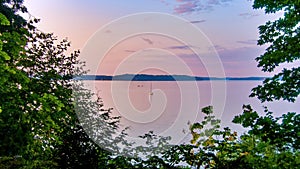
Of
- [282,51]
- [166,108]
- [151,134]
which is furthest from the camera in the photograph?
[166,108]

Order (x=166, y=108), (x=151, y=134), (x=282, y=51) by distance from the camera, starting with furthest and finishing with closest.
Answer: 1. (x=166, y=108)
2. (x=151, y=134)
3. (x=282, y=51)

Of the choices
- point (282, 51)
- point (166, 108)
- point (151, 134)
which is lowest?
point (151, 134)

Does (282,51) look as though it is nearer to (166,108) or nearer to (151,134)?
(151,134)

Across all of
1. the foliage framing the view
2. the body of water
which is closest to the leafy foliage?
the foliage framing the view

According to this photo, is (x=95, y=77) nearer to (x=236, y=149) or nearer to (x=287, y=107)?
(x=236, y=149)

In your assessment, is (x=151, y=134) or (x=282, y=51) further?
(x=151, y=134)

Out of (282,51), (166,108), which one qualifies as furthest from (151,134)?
(282,51)

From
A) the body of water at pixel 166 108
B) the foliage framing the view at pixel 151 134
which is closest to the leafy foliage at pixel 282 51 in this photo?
the foliage framing the view at pixel 151 134

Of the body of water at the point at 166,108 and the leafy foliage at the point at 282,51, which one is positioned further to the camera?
the body of water at the point at 166,108

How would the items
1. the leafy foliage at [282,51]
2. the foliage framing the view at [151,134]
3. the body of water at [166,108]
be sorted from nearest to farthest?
the foliage framing the view at [151,134] < the leafy foliage at [282,51] < the body of water at [166,108]

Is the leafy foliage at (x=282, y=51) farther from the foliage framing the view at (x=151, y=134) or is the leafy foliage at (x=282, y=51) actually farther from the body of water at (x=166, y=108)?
the body of water at (x=166, y=108)

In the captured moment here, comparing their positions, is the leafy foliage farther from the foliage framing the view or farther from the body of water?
the body of water

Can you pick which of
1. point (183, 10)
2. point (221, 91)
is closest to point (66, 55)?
point (221, 91)

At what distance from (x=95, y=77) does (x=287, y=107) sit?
896 cm
